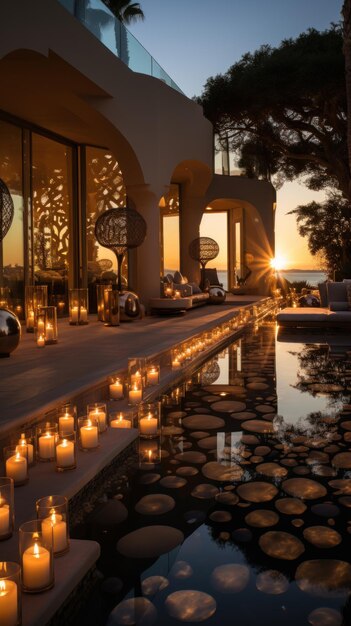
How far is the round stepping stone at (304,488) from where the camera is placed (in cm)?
268

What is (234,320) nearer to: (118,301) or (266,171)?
(118,301)

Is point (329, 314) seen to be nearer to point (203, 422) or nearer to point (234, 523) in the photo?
point (203, 422)

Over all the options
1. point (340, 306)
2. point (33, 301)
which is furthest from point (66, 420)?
point (340, 306)

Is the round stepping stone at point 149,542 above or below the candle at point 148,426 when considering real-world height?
below

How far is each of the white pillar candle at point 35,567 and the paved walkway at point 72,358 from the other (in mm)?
1330

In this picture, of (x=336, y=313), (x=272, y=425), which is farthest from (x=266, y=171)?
(x=272, y=425)

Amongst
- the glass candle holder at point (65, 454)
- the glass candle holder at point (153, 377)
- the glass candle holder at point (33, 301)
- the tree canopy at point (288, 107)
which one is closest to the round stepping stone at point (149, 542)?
the glass candle holder at point (65, 454)

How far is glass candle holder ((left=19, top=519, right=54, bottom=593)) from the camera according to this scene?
5.81ft

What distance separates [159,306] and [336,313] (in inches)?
141

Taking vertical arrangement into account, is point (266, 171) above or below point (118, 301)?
above

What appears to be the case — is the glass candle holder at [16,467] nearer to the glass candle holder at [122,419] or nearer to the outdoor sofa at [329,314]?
the glass candle holder at [122,419]

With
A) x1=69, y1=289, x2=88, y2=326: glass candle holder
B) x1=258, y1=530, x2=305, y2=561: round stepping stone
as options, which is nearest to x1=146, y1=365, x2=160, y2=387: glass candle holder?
x1=258, y1=530, x2=305, y2=561: round stepping stone

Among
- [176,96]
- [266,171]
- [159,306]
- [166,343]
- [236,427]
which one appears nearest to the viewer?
[236,427]

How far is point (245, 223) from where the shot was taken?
1975 cm
